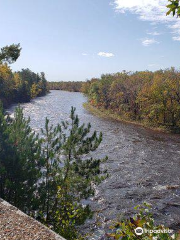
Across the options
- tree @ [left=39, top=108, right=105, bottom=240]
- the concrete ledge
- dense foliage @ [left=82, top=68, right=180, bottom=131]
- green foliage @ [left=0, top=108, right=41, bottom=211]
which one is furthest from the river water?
dense foliage @ [left=82, top=68, right=180, bottom=131]

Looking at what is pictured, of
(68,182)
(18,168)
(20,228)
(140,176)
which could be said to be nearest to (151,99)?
(140,176)

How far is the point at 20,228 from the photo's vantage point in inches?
389

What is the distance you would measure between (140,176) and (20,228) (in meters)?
18.2

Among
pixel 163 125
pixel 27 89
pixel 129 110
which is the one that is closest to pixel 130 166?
pixel 163 125

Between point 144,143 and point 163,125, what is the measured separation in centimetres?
1420

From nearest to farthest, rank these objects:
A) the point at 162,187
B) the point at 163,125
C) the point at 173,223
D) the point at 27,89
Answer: the point at 173,223 < the point at 162,187 < the point at 163,125 < the point at 27,89

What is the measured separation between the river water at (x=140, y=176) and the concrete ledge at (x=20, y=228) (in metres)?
7.04

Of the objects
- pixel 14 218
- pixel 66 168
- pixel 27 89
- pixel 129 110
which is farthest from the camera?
pixel 27 89

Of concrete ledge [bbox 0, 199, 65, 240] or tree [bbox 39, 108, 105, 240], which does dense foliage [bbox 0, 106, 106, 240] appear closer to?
tree [bbox 39, 108, 105, 240]

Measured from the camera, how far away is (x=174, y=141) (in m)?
41.2

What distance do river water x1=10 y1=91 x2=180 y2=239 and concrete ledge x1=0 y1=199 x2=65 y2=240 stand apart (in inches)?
277

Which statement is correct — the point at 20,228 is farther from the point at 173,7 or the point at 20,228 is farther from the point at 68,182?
the point at 173,7

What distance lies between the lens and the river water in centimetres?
1944

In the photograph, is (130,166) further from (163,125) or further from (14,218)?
(163,125)
